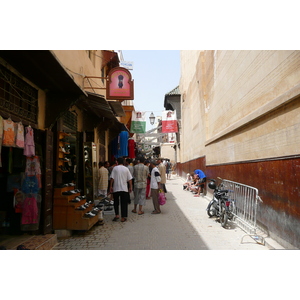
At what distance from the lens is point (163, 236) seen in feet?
18.9

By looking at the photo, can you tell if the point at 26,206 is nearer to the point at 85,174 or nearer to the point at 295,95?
the point at 85,174

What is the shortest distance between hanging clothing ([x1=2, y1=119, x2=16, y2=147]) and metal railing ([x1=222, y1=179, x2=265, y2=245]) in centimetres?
478

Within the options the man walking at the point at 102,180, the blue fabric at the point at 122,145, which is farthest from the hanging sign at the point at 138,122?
the man walking at the point at 102,180

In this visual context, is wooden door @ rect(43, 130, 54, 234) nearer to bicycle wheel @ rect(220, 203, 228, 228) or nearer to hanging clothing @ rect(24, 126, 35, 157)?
hanging clothing @ rect(24, 126, 35, 157)

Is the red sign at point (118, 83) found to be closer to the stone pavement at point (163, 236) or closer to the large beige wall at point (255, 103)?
the large beige wall at point (255, 103)

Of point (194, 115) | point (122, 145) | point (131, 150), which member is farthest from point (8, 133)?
point (194, 115)

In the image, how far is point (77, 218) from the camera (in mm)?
5703

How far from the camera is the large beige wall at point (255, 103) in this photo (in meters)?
4.53

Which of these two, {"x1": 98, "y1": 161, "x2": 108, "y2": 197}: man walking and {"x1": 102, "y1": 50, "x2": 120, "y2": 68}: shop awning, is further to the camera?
{"x1": 102, "y1": 50, "x2": 120, "y2": 68}: shop awning

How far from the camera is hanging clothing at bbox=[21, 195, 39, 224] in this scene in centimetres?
495

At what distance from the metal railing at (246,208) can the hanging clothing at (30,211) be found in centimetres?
439

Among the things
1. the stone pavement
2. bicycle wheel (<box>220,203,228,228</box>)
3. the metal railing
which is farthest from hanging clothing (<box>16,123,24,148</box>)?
bicycle wheel (<box>220,203,228,228</box>)

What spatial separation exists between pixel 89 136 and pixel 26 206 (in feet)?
15.6

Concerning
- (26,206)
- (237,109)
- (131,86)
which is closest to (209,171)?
(237,109)
